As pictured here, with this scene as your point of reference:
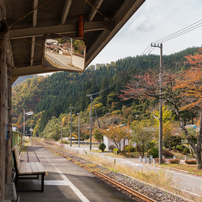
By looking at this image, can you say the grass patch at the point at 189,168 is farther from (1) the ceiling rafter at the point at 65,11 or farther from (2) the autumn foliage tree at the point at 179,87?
(1) the ceiling rafter at the point at 65,11

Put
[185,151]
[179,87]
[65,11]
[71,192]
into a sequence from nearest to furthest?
[65,11] < [71,192] < [179,87] < [185,151]

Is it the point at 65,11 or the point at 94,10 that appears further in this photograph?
the point at 94,10

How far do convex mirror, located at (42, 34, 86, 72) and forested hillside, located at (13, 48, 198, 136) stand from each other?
14574 millimetres

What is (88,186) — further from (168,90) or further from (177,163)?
(177,163)

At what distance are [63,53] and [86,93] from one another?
110907 millimetres

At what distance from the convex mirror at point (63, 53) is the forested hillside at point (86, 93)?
47.8 feet

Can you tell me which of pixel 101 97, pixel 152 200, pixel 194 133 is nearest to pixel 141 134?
pixel 194 133

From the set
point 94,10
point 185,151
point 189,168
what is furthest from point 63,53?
point 185,151

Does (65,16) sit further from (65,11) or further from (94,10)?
(94,10)

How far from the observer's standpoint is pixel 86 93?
11550 cm

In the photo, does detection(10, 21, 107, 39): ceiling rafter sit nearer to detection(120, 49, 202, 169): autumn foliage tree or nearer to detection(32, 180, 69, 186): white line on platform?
detection(32, 180, 69, 186): white line on platform

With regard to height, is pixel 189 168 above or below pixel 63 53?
below

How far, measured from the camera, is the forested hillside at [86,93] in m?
86.9

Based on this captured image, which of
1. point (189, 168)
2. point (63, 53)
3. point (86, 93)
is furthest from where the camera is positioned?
point (86, 93)
